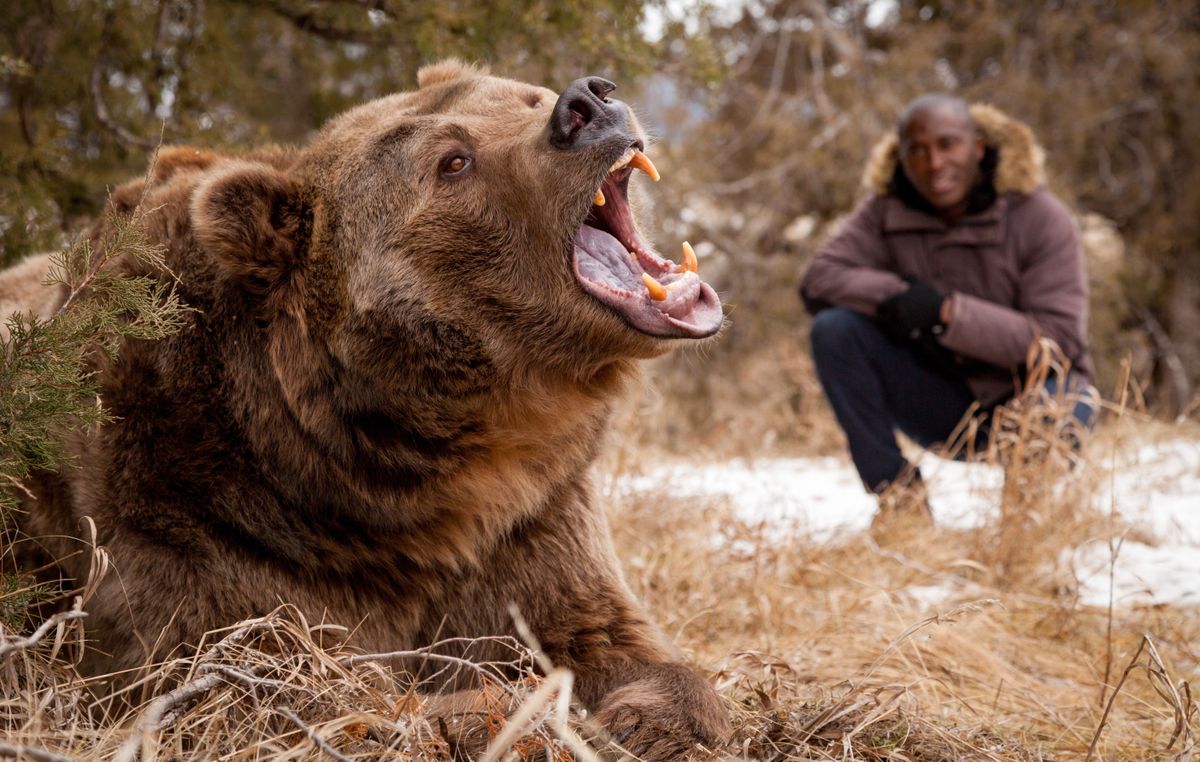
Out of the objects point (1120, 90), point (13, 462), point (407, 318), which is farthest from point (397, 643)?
point (1120, 90)

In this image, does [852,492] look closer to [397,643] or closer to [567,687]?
[397,643]

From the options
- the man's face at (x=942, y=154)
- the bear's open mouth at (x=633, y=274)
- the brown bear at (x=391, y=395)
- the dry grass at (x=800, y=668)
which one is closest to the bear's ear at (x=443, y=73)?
the brown bear at (x=391, y=395)

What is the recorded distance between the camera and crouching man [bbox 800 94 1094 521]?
5102mm

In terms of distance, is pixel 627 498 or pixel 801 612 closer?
pixel 801 612

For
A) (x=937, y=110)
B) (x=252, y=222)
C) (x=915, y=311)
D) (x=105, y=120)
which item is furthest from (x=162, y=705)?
(x=937, y=110)

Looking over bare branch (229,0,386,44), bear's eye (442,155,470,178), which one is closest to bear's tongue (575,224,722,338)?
bear's eye (442,155,470,178)

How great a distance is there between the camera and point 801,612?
373 cm

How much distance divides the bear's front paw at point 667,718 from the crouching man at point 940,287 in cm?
289

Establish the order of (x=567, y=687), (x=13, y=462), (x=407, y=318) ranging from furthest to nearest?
(x=407, y=318)
(x=13, y=462)
(x=567, y=687)

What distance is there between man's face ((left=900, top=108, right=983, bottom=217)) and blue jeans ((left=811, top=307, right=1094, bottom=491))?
2.50 ft

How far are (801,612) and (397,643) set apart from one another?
1695 millimetres

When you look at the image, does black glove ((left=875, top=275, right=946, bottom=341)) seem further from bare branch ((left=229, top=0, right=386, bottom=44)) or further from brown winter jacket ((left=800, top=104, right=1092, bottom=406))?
bare branch ((left=229, top=0, right=386, bottom=44))

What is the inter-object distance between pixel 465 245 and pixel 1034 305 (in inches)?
138

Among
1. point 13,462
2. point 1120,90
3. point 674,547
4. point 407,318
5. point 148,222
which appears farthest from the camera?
point 1120,90
